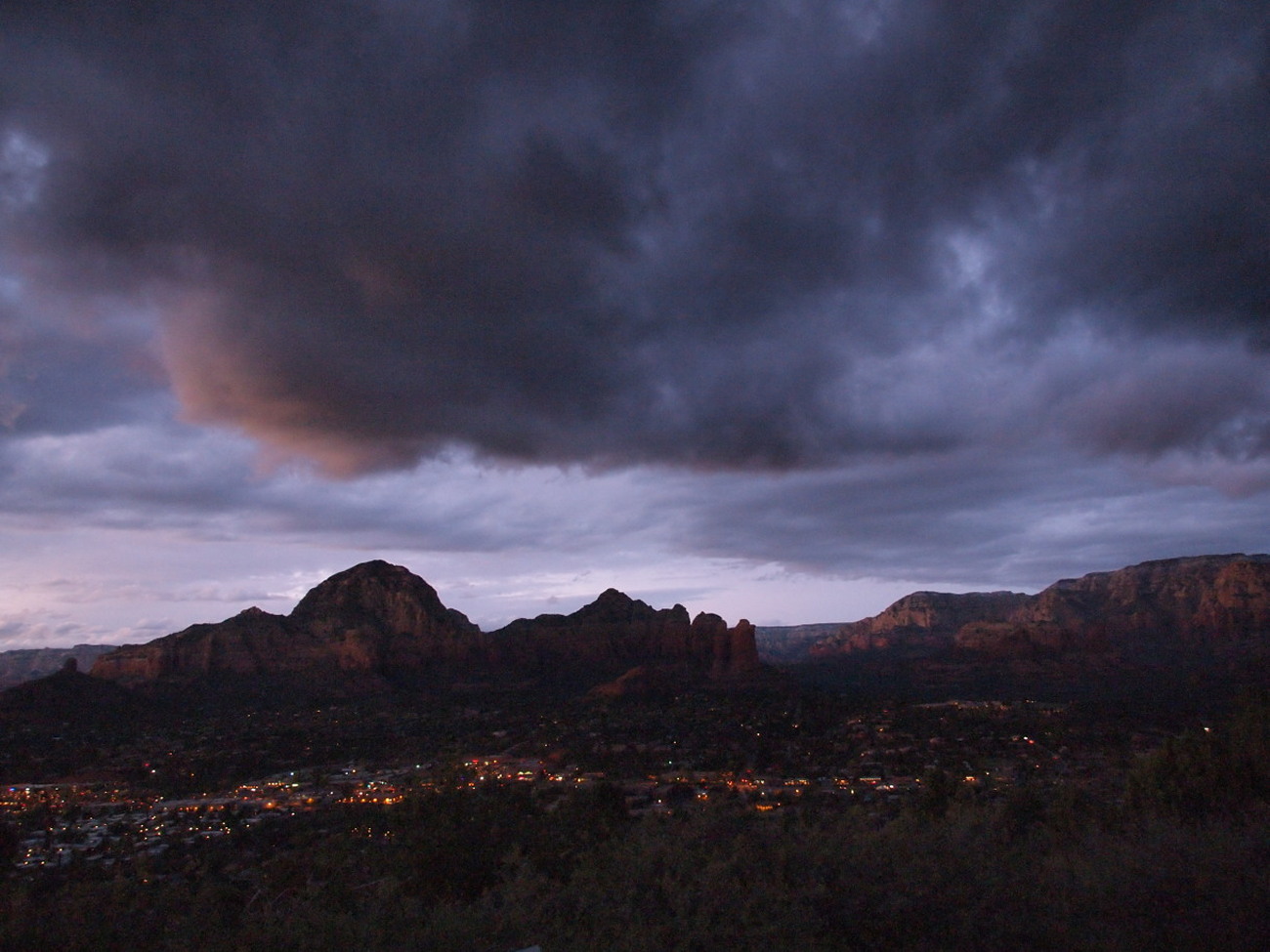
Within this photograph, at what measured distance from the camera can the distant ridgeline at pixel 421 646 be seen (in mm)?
103500

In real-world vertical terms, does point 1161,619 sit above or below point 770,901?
below

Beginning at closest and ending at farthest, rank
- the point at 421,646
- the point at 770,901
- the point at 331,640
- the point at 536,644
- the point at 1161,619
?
the point at 770,901
the point at 331,640
the point at 421,646
the point at 536,644
the point at 1161,619

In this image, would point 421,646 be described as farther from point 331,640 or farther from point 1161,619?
point 1161,619

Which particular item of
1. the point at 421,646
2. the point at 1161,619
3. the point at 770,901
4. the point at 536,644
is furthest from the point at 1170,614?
the point at 770,901

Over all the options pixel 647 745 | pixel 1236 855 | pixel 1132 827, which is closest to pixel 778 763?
pixel 647 745

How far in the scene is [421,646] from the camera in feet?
400

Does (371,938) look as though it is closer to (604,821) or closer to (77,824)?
(604,821)

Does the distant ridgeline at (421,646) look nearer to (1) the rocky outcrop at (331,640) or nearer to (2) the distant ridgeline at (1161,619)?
(1) the rocky outcrop at (331,640)

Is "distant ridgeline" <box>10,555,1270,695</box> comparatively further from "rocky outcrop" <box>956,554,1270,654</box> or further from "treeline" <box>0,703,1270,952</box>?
"treeline" <box>0,703,1270,952</box>

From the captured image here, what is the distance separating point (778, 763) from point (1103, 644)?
10543 cm

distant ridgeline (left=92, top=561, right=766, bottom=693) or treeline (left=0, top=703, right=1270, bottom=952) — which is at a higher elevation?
distant ridgeline (left=92, top=561, right=766, bottom=693)

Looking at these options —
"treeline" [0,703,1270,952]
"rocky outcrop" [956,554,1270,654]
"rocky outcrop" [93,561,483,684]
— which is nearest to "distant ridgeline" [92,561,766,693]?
"rocky outcrop" [93,561,483,684]

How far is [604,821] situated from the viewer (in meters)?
19.2

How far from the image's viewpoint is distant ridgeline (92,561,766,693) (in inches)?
4075
